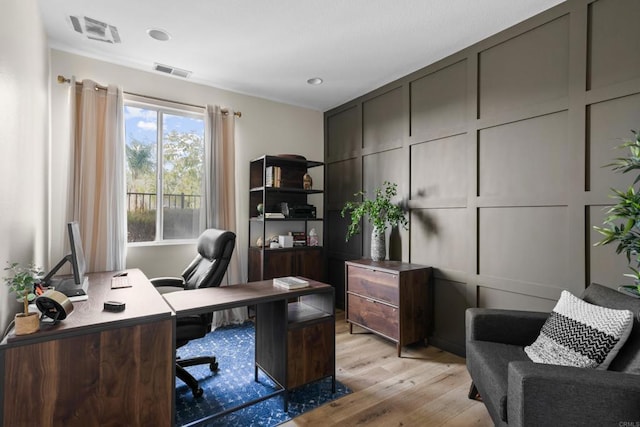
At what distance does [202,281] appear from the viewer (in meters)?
2.30

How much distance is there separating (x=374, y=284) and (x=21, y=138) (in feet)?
9.06

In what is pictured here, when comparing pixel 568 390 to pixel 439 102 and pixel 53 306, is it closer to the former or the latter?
pixel 53 306

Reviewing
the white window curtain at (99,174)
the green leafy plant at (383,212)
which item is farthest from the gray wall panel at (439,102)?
the white window curtain at (99,174)

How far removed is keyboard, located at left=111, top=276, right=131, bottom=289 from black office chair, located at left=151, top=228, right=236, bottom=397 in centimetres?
27

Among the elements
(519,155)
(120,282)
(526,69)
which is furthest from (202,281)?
(526,69)

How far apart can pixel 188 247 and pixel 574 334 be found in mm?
3393

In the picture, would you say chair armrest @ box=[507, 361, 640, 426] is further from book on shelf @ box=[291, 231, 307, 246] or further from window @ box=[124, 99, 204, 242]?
window @ box=[124, 99, 204, 242]

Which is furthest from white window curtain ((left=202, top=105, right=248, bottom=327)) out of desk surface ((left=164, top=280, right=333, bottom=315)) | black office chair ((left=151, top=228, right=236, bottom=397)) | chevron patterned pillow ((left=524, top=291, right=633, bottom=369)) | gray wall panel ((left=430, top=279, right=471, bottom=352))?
chevron patterned pillow ((left=524, top=291, right=633, bottom=369))

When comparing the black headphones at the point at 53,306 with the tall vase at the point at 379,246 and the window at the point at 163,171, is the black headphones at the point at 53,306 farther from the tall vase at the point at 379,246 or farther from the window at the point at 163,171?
the tall vase at the point at 379,246

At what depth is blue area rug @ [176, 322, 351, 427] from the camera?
1989mm

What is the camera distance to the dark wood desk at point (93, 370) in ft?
4.16

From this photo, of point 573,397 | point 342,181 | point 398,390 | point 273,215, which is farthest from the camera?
point 342,181

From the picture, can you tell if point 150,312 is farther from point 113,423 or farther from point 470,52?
point 470,52

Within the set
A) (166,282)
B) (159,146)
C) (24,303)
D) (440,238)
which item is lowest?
(166,282)
